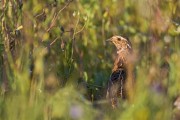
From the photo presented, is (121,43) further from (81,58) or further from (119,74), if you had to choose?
(119,74)

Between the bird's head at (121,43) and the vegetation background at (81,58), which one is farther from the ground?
the vegetation background at (81,58)

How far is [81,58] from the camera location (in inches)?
290

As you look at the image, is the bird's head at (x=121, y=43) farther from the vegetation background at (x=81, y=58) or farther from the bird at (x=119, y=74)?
the vegetation background at (x=81, y=58)

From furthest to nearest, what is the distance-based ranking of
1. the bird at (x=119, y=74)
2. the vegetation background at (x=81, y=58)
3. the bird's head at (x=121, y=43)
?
1. the bird's head at (x=121, y=43)
2. the bird at (x=119, y=74)
3. the vegetation background at (x=81, y=58)

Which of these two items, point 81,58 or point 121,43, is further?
point 121,43

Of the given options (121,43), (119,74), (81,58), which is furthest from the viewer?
(121,43)

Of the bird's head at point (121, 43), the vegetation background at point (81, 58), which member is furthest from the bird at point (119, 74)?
the vegetation background at point (81, 58)

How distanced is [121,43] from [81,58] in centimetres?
69

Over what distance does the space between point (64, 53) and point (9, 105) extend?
2.84 m

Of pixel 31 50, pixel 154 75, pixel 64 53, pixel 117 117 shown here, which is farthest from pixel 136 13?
pixel 117 117

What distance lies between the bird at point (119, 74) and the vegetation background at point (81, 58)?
0.45 ft

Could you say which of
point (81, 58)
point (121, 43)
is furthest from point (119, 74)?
point (121, 43)

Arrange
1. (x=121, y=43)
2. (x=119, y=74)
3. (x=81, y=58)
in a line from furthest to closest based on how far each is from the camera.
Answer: (x=121, y=43) → (x=81, y=58) → (x=119, y=74)

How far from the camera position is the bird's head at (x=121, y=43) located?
7871 mm
